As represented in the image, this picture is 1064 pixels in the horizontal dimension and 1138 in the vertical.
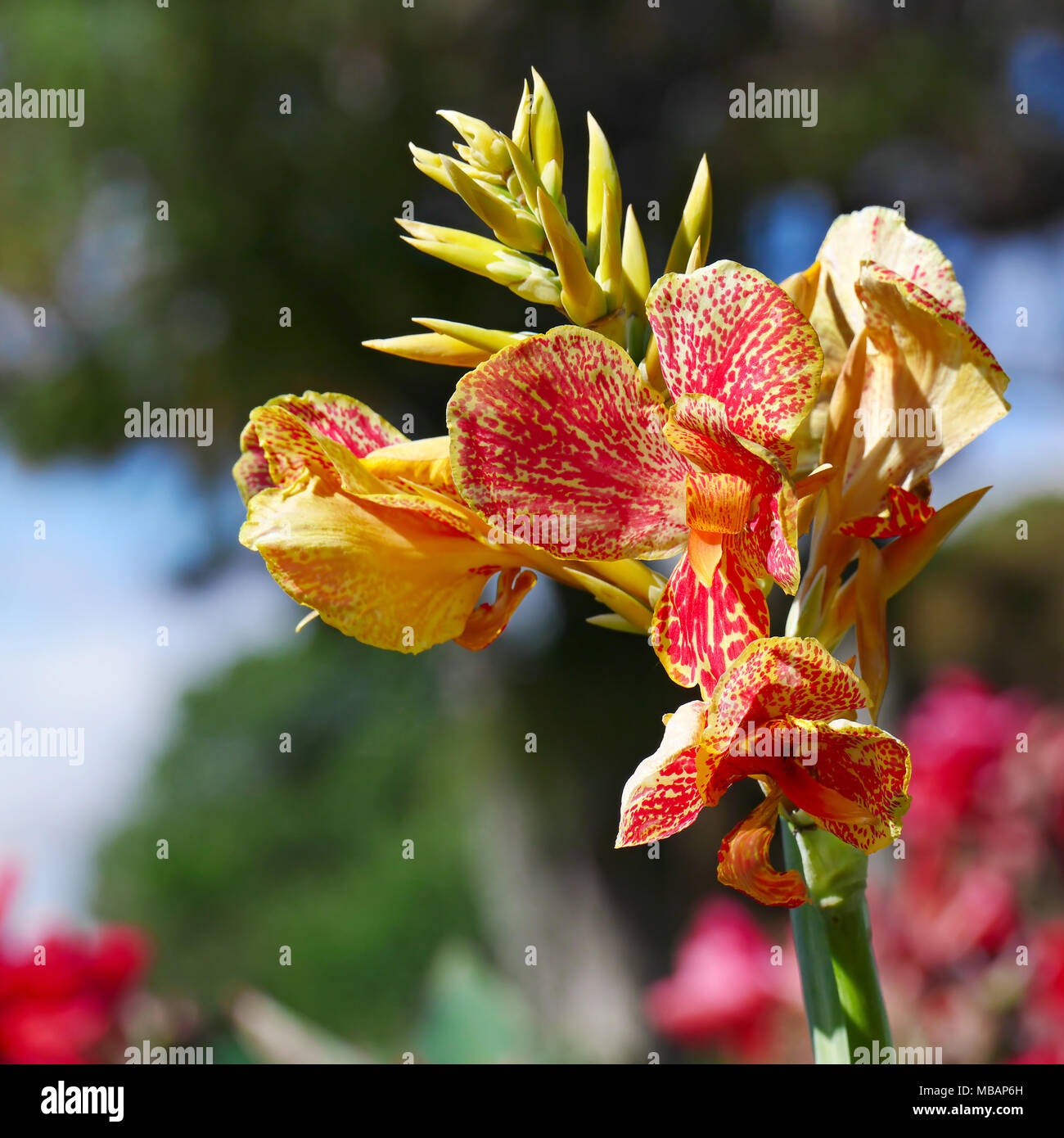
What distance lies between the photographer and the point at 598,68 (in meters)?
2.47

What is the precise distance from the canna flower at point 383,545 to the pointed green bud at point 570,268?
8cm

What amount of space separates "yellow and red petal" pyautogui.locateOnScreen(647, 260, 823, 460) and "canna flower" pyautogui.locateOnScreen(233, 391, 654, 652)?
0.31 ft

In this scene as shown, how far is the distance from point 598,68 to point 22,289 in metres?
1.59

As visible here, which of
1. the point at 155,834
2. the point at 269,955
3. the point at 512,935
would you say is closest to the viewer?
the point at 512,935

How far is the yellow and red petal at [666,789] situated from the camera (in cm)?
30

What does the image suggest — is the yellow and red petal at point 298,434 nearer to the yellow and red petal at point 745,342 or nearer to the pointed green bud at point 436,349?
the pointed green bud at point 436,349

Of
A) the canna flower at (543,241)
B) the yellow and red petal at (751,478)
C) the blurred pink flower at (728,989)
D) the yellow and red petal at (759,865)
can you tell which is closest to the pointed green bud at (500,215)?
the canna flower at (543,241)

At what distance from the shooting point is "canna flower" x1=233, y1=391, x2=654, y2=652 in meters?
0.37

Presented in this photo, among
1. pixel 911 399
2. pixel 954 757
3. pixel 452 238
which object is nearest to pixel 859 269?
pixel 911 399

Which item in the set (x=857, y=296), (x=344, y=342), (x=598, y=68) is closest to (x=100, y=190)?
(x=344, y=342)

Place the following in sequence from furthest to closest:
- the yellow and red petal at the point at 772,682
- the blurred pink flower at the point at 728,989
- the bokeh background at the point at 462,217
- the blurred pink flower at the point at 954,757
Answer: the bokeh background at the point at 462,217, the blurred pink flower at the point at 728,989, the blurred pink flower at the point at 954,757, the yellow and red petal at the point at 772,682

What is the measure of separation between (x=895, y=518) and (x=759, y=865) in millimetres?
132

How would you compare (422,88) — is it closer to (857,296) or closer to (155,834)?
(857,296)

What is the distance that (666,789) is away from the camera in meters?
0.30
